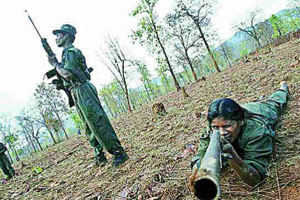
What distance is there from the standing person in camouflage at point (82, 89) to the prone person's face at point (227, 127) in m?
2.29

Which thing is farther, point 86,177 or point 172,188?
point 86,177

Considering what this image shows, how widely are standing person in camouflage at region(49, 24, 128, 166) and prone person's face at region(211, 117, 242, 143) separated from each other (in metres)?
2.29

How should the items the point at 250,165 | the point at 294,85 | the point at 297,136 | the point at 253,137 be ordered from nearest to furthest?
1. the point at 250,165
2. the point at 253,137
3. the point at 297,136
4. the point at 294,85

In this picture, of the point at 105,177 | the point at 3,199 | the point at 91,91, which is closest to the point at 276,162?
the point at 105,177

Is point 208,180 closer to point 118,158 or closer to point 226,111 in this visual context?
point 226,111

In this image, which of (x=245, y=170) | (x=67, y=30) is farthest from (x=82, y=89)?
(x=245, y=170)

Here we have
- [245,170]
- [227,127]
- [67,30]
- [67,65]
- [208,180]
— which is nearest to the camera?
[208,180]

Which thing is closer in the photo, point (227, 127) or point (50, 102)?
point (227, 127)

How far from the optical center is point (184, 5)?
22.0m

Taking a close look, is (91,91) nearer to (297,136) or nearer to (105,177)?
(105,177)

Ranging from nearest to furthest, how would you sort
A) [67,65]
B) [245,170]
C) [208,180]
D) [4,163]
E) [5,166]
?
[208,180], [245,170], [67,65], [4,163], [5,166]

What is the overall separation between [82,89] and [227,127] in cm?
267

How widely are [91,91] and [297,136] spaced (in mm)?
3182

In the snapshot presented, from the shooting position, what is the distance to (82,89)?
3686 millimetres
